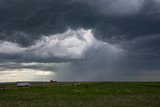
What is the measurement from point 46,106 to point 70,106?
126 inches

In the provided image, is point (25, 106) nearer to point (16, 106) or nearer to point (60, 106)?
point (16, 106)

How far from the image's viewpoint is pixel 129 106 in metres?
39.8

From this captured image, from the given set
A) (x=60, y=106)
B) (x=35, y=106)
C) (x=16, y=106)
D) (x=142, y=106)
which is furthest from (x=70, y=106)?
(x=142, y=106)

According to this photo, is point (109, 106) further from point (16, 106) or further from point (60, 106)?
point (16, 106)

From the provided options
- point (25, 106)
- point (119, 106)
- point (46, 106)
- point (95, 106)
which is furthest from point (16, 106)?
point (119, 106)

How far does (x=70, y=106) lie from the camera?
39312 millimetres

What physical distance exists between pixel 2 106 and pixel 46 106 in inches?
225

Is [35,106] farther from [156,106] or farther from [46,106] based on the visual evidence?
[156,106]

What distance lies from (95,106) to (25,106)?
365 inches

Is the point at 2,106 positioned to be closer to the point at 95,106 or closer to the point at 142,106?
the point at 95,106

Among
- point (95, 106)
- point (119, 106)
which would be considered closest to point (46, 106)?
point (95, 106)

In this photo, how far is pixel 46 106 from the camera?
129 ft

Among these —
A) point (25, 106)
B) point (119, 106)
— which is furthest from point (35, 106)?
point (119, 106)

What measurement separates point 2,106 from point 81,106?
10.3 m
